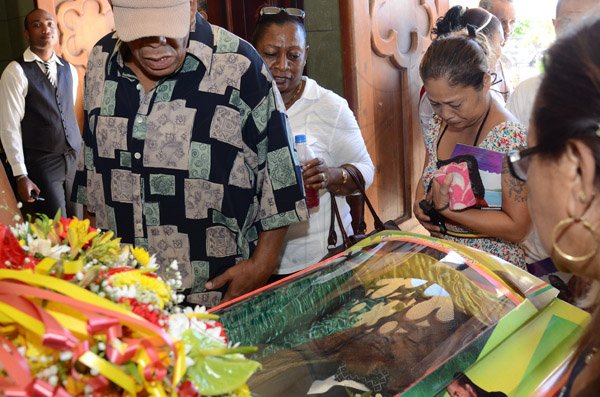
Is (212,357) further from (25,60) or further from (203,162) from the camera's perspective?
(25,60)

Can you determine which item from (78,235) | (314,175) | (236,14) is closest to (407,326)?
(78,235)

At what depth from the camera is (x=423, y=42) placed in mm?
4125

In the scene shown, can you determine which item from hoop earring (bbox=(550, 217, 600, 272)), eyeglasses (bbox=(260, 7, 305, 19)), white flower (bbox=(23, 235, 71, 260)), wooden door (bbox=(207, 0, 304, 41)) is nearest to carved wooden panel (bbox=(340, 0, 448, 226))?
wooden door (bbox=(207, 0, 304, 41))

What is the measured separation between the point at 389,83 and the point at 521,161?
2.86 m

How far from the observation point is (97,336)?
857 millimetres

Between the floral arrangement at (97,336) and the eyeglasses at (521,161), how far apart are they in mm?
524

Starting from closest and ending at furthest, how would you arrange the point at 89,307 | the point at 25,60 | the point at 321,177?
the point at 89,307
the point at 321,177
the point at 25,60

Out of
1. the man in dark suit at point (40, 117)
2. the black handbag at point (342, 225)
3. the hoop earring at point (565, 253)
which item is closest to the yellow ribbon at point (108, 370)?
the hoop earring at point (565, 253)

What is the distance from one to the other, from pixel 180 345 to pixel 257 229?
3.80 feet

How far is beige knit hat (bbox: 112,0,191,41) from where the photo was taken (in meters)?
1.78

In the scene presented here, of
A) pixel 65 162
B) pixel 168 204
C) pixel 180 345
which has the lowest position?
pixel 65 162

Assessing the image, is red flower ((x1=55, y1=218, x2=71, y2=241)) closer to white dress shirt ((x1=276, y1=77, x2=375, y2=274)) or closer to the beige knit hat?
the beige knit hat

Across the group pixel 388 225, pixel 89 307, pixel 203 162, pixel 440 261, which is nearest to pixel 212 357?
pixel 89 307

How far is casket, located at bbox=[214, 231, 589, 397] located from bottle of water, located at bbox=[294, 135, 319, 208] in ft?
2.35
